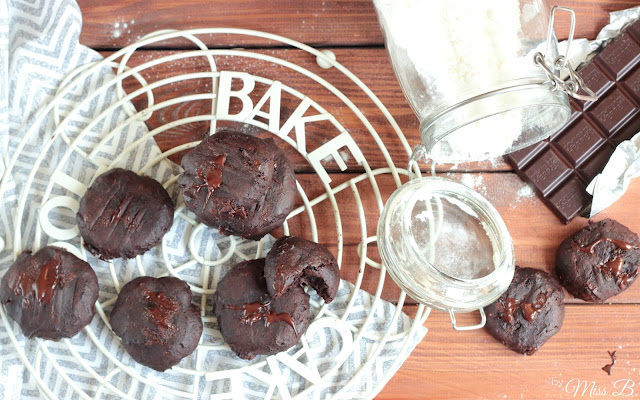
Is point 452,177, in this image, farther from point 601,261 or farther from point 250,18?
point 250,18

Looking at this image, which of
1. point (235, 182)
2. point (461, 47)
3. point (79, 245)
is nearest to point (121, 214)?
point (79, 245)

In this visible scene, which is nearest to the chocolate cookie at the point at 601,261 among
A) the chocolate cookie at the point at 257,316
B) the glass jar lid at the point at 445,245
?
the glass jar lid at the point at 445,245

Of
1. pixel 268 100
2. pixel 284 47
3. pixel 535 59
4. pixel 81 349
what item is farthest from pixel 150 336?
pixel 535 59

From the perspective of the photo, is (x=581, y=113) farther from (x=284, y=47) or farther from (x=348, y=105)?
(x=284, y=47)

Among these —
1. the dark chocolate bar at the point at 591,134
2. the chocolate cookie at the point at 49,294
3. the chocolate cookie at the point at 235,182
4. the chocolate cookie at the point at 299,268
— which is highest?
the dark chocolate bar at the point at 591,134

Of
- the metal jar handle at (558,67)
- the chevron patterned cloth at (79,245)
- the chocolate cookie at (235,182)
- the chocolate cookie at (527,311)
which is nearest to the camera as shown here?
the metal jar handle at (558,67)

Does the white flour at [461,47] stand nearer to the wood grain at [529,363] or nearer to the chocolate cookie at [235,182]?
the chocolate cookie at [235,182]

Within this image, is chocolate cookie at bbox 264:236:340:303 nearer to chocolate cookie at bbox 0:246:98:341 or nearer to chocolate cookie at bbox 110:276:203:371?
chocolate cookie at bbox 110:276:203:371
